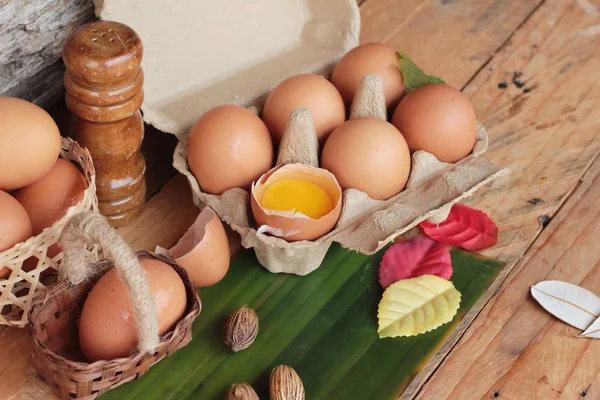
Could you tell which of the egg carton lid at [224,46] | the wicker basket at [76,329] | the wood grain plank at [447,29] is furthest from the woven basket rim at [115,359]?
the wood grain plank at [447,29]

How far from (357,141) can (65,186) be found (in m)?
0.38

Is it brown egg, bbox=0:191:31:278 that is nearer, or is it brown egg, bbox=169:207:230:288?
brown egg, bbox=0:191:31:278

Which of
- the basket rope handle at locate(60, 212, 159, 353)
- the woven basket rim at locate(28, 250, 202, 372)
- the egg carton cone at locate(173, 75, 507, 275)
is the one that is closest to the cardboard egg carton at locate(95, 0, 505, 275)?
the egg carton cone at locate(173, 75, 507, 275)

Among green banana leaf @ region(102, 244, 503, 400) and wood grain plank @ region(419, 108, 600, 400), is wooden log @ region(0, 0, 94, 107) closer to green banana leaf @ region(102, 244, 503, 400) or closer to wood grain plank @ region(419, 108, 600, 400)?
green banana leaf @ region(102, 244, 503, 400)

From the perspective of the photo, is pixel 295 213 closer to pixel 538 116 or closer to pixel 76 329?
pixel 76 329

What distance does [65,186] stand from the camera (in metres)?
0.96

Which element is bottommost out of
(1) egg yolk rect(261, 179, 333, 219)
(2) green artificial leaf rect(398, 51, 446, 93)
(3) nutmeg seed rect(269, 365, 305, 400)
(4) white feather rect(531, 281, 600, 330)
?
(3) nutmeg seed rect(269, 365, 305, 400)

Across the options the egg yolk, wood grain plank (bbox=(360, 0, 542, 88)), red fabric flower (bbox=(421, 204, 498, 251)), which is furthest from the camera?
wood grain plank (bbox=(360, 0, 542, 88))

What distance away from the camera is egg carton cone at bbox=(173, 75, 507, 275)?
981 mm

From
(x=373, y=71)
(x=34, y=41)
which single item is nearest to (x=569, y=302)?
(x=373, y=71)

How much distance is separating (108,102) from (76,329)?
0.93ft

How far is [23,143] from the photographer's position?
2.95 ft

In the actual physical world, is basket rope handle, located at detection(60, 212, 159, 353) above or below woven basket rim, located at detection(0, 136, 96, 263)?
above

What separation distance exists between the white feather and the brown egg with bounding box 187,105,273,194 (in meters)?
0.42
